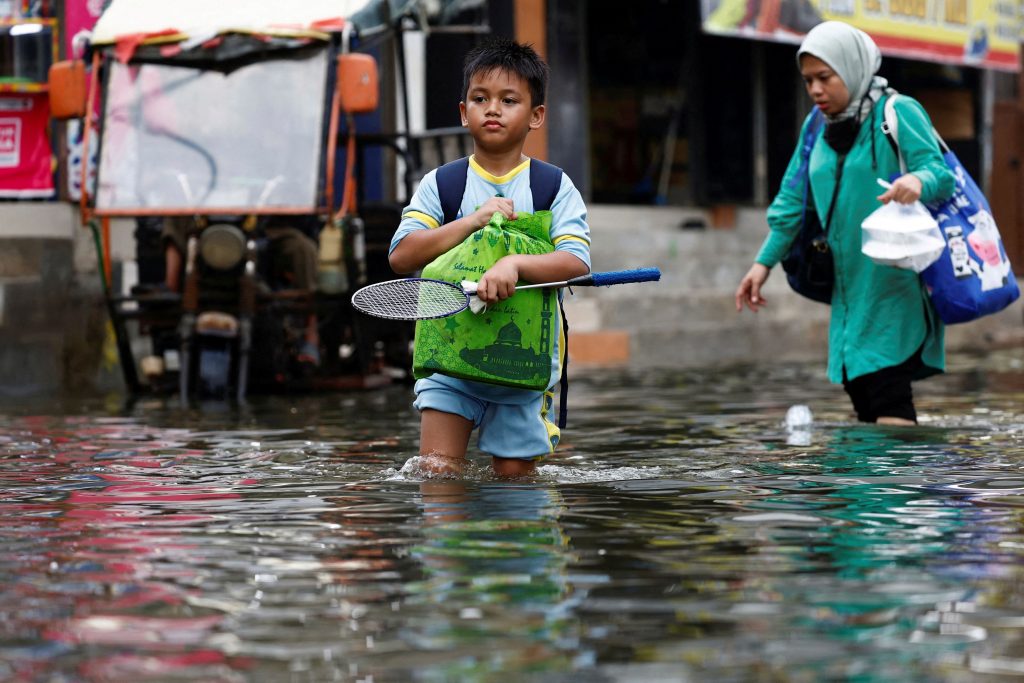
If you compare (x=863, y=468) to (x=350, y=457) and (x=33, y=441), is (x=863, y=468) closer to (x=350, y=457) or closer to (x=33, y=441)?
(x=350, y=457)

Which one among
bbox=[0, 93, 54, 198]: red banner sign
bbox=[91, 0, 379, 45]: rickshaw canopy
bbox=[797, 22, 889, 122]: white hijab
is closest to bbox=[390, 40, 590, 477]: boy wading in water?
bbox=[797, 22, 889, 122]: white hijab

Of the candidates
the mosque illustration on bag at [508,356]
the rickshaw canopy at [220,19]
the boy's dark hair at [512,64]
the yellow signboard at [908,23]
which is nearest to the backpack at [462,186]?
the boy's dark hair at [512,64]

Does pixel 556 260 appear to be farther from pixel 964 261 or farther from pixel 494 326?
pixel 964 261

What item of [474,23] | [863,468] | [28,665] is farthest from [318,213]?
[28,665]

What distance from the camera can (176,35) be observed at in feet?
43.1

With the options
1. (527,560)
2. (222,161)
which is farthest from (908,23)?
(527,560)

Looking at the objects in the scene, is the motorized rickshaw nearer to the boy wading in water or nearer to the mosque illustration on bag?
the boy wading in water

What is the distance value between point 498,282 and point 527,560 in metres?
1.30

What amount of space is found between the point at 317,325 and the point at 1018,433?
5.89 m

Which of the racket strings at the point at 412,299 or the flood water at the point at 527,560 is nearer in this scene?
the flood water at the point at 527,560

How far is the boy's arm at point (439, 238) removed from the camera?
6234 mm

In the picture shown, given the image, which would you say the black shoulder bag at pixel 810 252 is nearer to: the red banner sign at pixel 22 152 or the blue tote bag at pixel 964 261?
the blue tote bag at pixel 964 261

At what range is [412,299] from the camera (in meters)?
6.31

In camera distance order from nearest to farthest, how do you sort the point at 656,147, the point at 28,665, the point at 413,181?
1. the point at 28,665
2. the point at 413,181
3. the point at 656,147
